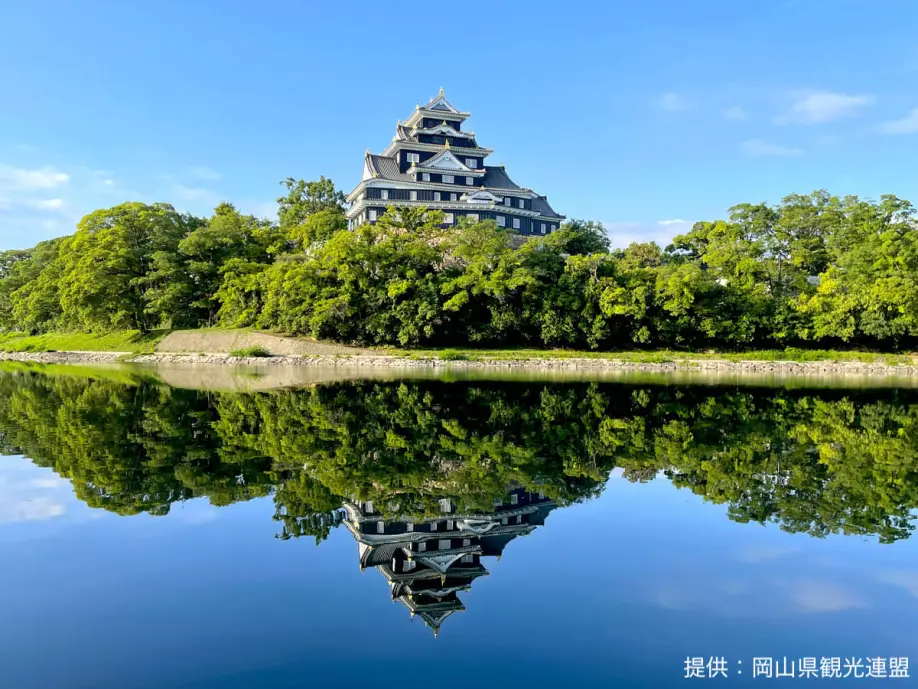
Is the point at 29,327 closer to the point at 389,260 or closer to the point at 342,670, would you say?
the point at 389,260

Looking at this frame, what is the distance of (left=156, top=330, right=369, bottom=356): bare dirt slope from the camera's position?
39.2 m

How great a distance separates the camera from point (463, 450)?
12.3 metres

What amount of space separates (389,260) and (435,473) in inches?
1207

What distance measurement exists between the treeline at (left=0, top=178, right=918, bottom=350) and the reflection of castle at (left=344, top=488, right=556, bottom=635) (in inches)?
1180

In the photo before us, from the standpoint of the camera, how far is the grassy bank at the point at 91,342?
146ft

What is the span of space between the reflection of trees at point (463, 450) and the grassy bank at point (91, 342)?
81.1 ft

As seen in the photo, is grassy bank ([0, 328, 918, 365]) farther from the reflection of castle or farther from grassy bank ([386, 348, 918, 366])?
the reflection of castle

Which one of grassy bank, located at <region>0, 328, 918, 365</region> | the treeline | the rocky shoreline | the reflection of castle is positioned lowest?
the reflection of castle

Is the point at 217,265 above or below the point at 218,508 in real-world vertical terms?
above

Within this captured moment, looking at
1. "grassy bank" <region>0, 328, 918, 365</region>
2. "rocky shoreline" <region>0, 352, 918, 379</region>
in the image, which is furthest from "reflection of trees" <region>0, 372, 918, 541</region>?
"grassy bank" <region>0, 328, 918, 365</region>

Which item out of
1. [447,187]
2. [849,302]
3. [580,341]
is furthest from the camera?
[447,187]

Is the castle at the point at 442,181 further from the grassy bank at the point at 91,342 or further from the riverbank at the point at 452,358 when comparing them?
the grassy bank at the point at 91,342

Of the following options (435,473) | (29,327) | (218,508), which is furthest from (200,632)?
(29,327)

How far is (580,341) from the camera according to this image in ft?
134
